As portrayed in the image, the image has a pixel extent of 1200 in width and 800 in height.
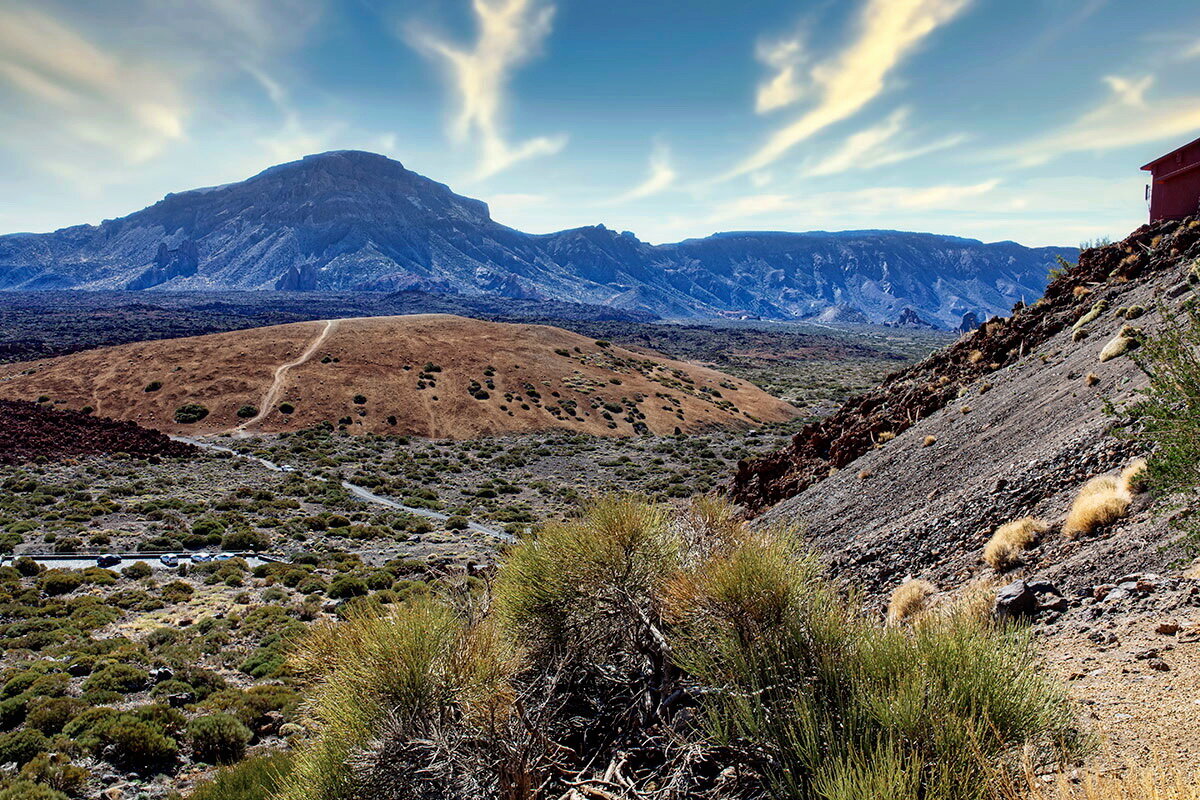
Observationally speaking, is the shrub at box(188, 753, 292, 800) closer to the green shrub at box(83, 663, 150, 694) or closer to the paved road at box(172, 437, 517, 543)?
the green shrub at box(83, 663, 150, 694)

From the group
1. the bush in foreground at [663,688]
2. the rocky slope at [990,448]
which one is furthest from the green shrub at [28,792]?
the rocky slope at [990,448]

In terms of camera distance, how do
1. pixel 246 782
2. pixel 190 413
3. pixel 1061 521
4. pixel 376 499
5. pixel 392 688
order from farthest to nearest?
pixel 190 413, pixel 376 499, pixel 246 782, pixel 1061 521, pixel 392 688

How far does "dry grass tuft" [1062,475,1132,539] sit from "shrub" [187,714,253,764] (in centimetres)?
1234

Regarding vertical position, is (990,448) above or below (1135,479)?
below

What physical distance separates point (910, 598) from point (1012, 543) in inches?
58.2

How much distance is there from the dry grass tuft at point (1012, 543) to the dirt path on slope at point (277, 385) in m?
46.9

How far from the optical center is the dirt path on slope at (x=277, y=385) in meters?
44.4

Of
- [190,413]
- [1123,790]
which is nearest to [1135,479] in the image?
[1123,790]

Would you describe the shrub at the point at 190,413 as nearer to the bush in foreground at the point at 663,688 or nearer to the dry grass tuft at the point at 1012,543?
the bush in foreground at the point at 663,688

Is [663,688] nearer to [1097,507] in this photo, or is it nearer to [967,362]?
[1097,507]

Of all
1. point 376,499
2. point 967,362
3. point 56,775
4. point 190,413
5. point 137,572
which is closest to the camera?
point 56,775

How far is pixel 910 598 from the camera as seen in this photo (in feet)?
26.0

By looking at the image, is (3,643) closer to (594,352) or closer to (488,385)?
(488,385)

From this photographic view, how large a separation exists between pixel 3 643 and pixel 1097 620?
755 inches
